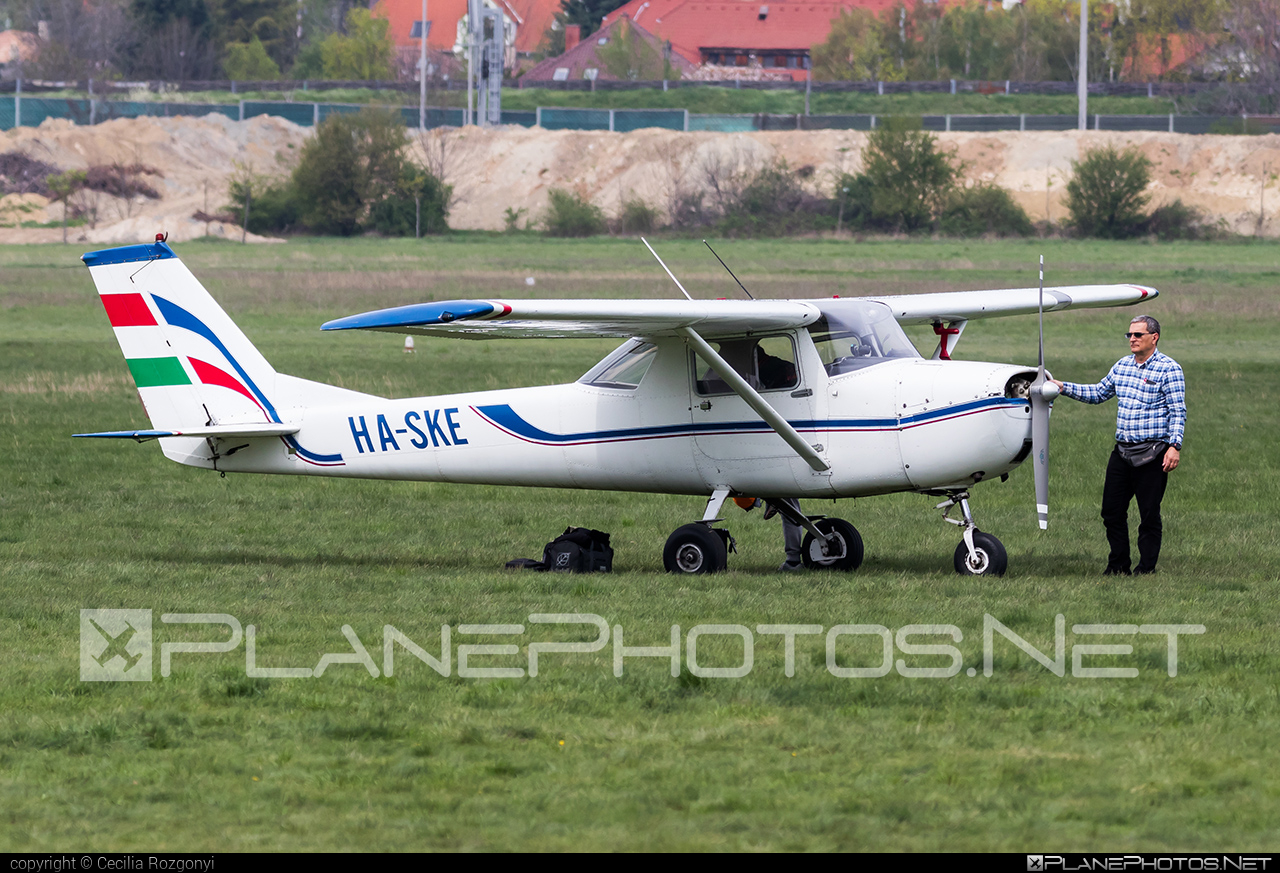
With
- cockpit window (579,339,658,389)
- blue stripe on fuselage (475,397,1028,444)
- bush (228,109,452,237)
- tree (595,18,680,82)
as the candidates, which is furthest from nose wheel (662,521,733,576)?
tree (595,18,680,82)

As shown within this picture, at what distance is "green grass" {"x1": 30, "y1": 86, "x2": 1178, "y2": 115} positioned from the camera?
103 m

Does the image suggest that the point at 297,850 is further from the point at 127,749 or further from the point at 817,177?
the point at 817,177

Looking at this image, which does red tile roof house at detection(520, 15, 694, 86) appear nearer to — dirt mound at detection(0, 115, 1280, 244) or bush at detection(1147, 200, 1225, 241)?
dirt mound at detection(0, 115, 1280, 244)

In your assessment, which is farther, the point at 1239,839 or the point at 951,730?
the point at 951,730

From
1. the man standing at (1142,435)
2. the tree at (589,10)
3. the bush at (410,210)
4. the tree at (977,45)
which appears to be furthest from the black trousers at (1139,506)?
the tree at (589,10)

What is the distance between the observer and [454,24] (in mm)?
155625


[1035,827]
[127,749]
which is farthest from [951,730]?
[127,749]

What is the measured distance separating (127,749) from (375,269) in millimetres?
44107

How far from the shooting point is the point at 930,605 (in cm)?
1040

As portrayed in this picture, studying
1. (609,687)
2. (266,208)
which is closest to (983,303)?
(609,687)

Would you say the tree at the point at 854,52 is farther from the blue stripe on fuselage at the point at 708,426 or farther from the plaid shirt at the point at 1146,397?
the plaid shirt at the point at 1146,397

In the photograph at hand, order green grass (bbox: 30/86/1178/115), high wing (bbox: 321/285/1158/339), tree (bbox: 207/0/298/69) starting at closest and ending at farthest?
1. high wing (bbox: 321/285/1158/339)
2. green grass (bbox: 30/86/1178/115)
3. tree (bbox: 207/0/298/69)

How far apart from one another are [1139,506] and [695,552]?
3.23 meters

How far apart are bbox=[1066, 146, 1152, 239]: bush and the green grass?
29.0 meters
